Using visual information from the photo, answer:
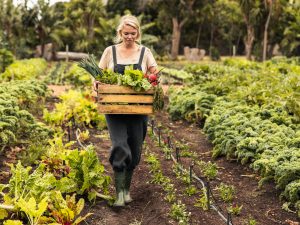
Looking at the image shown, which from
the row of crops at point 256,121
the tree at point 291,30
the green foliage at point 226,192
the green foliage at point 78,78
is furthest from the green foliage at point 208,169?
the tree at point 291,30

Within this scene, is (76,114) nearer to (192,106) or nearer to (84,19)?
(192,106)

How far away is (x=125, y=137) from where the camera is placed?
16.1 ft

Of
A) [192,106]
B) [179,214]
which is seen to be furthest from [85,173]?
[192,106]

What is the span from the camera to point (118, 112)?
15.5ft

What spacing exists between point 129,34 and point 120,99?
61 centimetres

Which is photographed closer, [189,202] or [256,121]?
[189,202]

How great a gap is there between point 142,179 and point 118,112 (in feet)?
5.20

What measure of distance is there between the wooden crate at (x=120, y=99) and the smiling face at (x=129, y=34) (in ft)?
1.49

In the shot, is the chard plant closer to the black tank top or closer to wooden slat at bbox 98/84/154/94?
wooden slat at bbox 98/84/154/94

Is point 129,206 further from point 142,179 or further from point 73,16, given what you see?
point 73,16

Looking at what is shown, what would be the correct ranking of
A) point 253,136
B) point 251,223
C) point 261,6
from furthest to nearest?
point 261,6 → point 253,136 → point 251,223

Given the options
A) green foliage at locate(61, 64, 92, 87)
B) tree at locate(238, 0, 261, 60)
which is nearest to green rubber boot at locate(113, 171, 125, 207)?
green foliage at locate(61, 64, 92, 87)

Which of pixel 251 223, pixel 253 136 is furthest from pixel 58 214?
pixel 253 136

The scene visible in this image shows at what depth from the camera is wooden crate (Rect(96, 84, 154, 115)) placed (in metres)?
4.74
